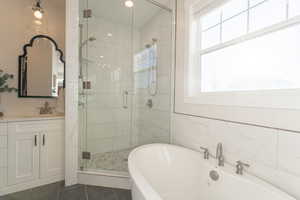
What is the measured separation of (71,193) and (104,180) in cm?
38

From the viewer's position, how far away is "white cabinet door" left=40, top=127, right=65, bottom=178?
1950 millimetres

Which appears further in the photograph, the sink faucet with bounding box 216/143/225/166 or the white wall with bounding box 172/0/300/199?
the sink faucet with bounding box 216/143/225/166

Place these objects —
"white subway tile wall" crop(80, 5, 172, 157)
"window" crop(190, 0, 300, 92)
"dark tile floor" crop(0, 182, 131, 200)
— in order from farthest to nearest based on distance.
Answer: "white subway tile wall" crop(80, 5, 172, 157), "dark tile floor" crop(0, 182, 131, 200), "window" crop(190, 0, 300, 92)

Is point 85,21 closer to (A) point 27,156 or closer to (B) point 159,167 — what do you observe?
(A) point 27,156

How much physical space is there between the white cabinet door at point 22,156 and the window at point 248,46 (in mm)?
2158

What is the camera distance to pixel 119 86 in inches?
105

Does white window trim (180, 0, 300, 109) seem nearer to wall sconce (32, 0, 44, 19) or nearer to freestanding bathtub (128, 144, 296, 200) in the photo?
freestanding bathtub (128, 144, 296, 200)

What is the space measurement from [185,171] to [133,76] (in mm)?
1748

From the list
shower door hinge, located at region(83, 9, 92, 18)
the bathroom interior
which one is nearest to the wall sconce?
the bathroom interior

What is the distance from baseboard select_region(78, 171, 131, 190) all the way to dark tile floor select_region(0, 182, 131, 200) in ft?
0.17

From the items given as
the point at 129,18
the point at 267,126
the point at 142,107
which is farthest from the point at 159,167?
the point at 129,18

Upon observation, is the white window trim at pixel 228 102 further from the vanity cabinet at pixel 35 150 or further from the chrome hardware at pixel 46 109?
the chrome hardware at pixel 46 109

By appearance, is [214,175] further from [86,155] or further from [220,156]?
[86,155]

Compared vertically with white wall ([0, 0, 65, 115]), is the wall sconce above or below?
above
